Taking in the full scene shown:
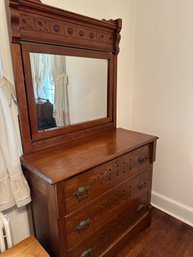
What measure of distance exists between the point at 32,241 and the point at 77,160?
55 centimetres

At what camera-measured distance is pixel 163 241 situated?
1639mm

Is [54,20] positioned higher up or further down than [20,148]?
higher up

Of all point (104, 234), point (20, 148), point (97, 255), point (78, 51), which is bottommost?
point (97, 255)

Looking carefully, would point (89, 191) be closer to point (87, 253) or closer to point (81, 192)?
point (81, 192)

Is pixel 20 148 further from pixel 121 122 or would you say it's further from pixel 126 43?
pixel 126 43

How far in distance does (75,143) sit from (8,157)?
0.48 metres

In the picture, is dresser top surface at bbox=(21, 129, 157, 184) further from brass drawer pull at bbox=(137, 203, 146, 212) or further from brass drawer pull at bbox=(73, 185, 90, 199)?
brass drawer pull at bbox=(137, 203, 146, 212)

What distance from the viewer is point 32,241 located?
Answer: 1.10 metres

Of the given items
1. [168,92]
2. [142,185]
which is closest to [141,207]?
[142,185]

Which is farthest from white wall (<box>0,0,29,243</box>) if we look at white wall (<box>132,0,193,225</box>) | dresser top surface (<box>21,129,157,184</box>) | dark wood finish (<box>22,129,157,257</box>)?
white wall (<box>132,0,193,225</box>)

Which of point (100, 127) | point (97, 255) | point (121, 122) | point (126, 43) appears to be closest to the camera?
point (97, 255)

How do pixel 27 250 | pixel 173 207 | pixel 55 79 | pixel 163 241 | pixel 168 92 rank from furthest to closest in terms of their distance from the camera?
pixel 173 207 → pixel 168 92 → pixel 163 241 → pixel 55 79 → pixel 27 250

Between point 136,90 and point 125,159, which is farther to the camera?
point 136,90

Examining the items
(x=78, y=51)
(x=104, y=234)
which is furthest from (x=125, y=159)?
(x=78, y=51)
